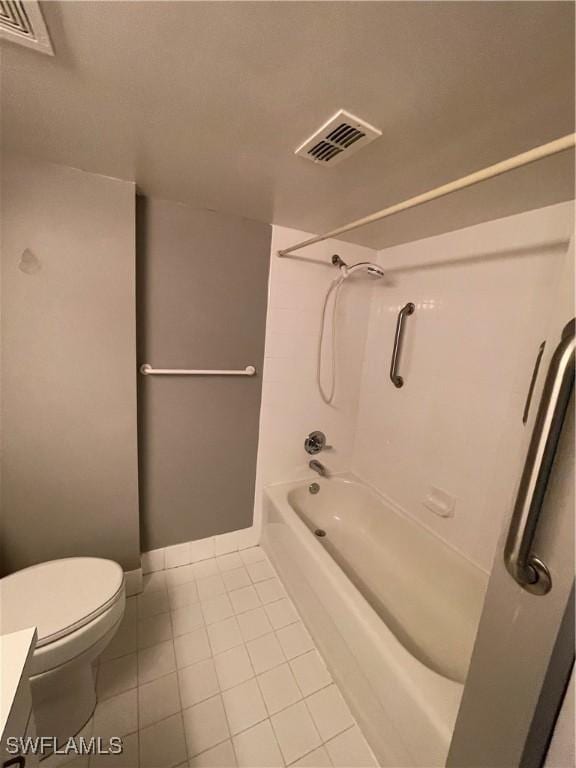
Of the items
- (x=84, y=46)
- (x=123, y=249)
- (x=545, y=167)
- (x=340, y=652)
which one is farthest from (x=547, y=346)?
(x=123, y=249)

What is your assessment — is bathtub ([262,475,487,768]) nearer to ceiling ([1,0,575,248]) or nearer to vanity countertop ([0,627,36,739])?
vanity countertop ([0,627,36,739])

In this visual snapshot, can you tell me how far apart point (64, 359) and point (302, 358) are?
1165 millimetres

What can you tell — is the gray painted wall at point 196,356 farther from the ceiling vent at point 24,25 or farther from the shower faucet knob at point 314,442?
the ceiling vent at point 24,25

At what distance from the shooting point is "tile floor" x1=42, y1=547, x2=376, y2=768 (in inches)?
36.2

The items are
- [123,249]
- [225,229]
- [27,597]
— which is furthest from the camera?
[225,229]

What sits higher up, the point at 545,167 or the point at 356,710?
the point at 545,167

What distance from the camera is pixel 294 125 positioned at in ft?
2.55

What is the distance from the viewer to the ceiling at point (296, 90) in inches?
20.4

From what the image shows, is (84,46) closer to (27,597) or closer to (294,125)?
(294,125)

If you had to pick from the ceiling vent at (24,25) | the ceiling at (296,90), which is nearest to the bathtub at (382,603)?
the ceiling at (296,90)

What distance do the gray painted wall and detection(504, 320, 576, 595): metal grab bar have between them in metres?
1.34

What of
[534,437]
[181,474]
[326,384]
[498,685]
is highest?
[534,437]

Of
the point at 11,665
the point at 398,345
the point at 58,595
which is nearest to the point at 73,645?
the point at 58,595

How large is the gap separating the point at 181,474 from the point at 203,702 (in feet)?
2.93
